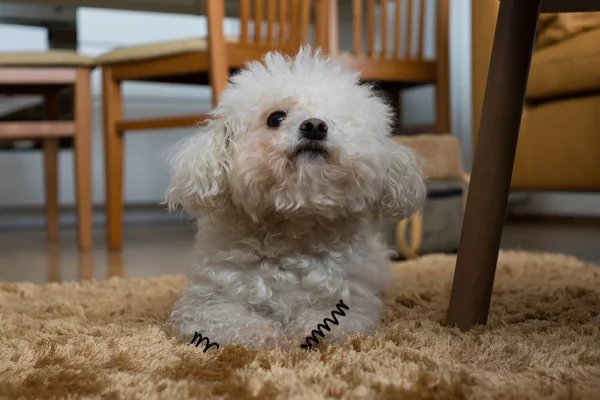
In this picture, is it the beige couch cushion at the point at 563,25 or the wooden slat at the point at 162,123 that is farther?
the wooden slat at the point at 162,123

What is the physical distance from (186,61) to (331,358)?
1482 mm

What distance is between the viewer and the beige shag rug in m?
0.74

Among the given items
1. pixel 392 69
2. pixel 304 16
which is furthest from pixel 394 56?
pixel 304 16

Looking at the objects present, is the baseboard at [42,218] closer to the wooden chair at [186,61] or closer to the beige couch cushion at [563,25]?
the wooden chair at [186,61]

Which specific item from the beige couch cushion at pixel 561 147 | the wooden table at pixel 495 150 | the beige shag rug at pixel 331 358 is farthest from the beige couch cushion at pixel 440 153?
the wooden table at pixel 495 150

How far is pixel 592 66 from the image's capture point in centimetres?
175

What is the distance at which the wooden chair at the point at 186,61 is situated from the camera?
6.80 ft

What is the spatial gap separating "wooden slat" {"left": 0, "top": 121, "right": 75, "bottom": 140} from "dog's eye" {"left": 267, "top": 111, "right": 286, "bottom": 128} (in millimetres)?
1558

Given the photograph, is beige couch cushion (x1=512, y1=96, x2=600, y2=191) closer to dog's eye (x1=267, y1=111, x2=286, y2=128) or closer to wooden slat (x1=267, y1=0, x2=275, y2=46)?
wooden slat (x1=267, y1=0, x2=275, y2=46)

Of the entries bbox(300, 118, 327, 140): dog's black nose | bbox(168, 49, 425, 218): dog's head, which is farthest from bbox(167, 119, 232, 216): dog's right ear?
bbox(300, 118, 327, 140): dog's black nose

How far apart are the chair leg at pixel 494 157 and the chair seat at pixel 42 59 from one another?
1.76 metres

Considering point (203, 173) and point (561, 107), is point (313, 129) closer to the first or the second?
point (203, 173)

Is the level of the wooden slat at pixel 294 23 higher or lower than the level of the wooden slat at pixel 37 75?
higher

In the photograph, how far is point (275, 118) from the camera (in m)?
1.08
